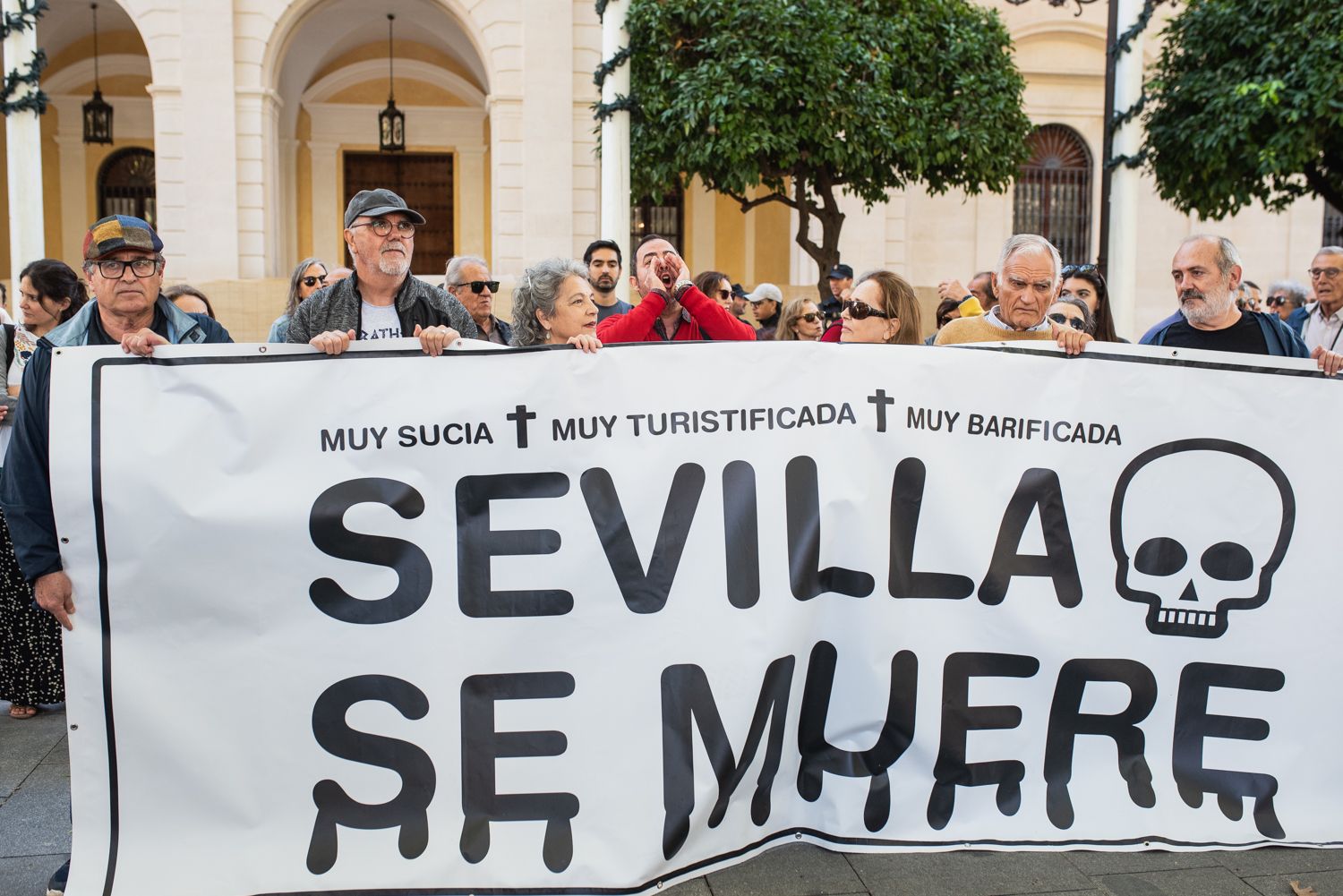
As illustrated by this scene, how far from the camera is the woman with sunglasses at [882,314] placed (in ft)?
12.6

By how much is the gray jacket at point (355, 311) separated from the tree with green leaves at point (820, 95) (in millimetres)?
6742

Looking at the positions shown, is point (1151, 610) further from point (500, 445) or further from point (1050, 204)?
point (1050, 204)

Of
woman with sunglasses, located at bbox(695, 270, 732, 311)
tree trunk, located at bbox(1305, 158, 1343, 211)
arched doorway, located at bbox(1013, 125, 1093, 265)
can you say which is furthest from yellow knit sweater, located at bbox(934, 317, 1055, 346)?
arched doorway, located at bbox(1013, 125, 1093, 265)

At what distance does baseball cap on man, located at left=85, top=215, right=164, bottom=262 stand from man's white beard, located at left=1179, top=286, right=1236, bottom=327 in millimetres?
3610

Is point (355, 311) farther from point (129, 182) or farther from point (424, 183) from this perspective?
point (129, 182)

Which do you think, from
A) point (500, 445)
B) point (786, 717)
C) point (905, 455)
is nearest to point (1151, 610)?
point (905, 455)

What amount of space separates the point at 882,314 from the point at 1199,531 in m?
1.22

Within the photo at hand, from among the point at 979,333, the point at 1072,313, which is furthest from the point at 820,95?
the point at 979,333

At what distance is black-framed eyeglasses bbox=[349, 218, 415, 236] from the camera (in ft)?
12.5

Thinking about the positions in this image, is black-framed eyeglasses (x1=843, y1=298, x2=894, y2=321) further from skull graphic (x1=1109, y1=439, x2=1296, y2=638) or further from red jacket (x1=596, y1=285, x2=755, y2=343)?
skull graphic (x1=1109, y1=439, x2=1296, y2=638)

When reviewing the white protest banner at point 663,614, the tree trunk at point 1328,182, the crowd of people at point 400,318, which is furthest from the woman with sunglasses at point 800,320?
the tree trunk at point 1328,182

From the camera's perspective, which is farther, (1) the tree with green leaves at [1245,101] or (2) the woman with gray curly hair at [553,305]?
(1) the tree with green leaves at [1245,101]

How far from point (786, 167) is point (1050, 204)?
26.8ft

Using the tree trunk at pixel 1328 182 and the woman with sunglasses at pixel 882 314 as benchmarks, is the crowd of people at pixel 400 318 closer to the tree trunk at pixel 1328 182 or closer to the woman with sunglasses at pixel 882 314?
the woman with sunglasses at pixel 882 314
